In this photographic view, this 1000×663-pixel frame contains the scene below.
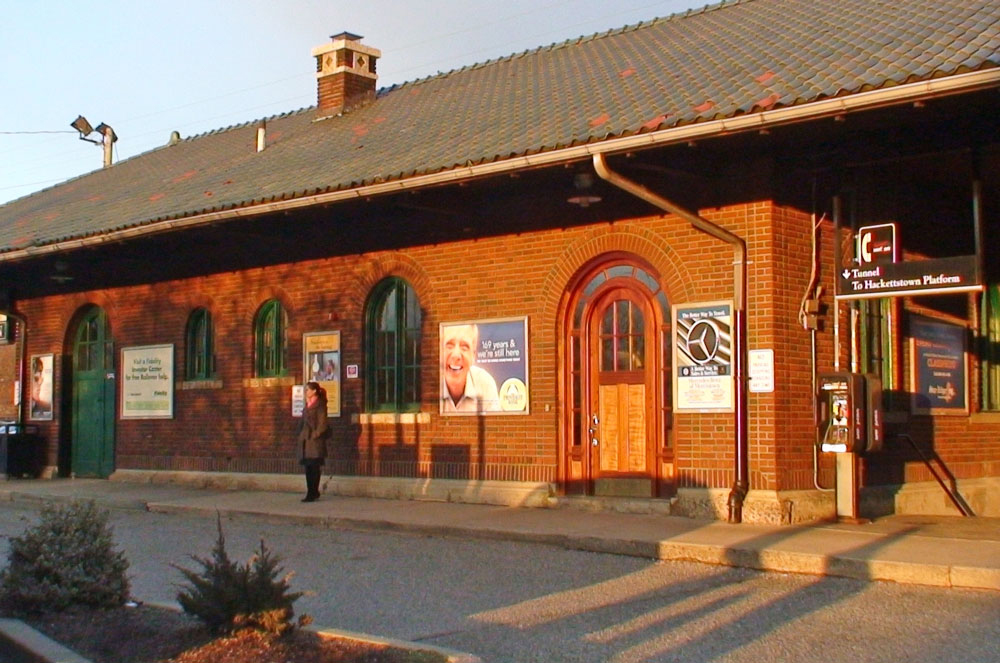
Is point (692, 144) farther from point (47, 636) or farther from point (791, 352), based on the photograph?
point (47, 636)

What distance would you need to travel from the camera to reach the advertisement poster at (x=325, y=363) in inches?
679

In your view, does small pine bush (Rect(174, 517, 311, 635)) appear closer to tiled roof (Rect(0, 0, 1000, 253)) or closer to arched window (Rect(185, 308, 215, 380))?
tiled roof (Rect(0, 0, 1000, 253))

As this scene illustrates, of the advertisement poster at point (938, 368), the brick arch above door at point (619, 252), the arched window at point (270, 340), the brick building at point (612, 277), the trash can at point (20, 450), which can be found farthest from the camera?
the trash can at point (20, 450)

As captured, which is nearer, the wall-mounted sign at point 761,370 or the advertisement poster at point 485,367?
the wall-mounted sign at point 761,370

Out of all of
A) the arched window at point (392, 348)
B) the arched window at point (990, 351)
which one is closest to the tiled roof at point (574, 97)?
the arched window at point (392, 348)

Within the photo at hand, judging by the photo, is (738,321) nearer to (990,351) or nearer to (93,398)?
(990,351)

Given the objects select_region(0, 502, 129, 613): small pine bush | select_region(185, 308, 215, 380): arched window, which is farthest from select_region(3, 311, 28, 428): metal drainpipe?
select_region(0, 502, 129, 613): small pine bush

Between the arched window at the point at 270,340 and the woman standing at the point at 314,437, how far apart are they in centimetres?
240

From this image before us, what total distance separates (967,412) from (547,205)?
6139 mm

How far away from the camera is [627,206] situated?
14016 millimetres

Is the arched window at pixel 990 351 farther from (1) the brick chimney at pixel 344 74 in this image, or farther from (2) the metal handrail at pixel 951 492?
(1) the brick chimney at pixel 344 74

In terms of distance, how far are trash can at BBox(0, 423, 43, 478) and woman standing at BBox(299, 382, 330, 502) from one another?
855 centimetres

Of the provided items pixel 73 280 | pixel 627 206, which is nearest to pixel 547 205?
pixel 627 206

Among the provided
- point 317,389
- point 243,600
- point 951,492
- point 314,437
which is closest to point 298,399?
point 317,389
